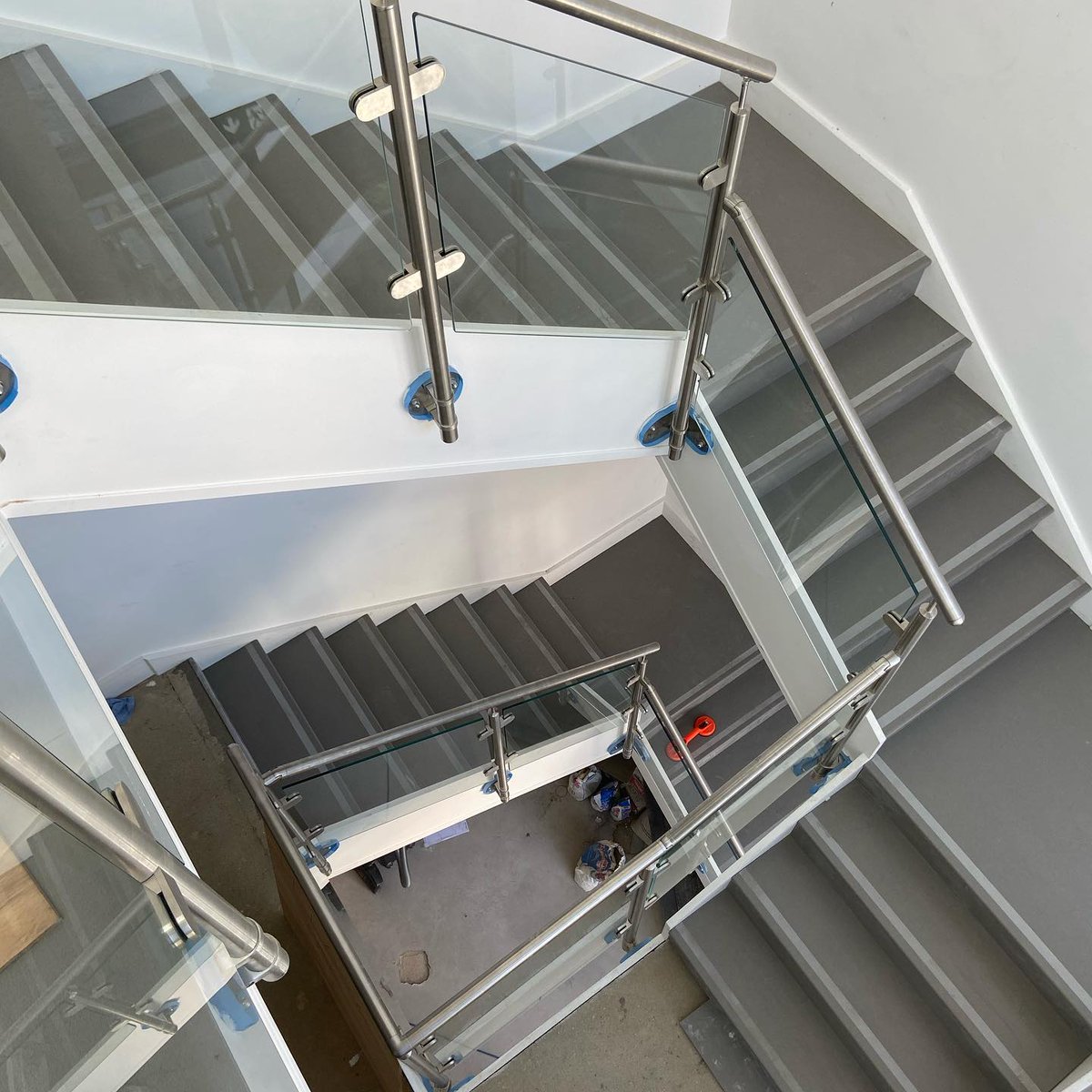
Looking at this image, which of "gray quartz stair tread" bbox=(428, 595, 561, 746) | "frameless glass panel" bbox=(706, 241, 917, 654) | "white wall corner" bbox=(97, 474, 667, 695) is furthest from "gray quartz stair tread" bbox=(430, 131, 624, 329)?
"white wall corner" bbox=(97, 474, 667, 695)

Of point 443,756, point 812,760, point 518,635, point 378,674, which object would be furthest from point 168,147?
point 518,635

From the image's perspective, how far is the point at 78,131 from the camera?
1815mm

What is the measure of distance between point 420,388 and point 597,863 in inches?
126

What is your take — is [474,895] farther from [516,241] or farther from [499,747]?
[516,241]

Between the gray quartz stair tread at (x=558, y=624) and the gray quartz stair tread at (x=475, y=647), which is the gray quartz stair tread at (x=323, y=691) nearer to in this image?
the gray quartz stair tread at (x=475, y=647)

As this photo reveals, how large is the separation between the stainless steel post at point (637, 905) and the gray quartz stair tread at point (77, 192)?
2303 millimetres

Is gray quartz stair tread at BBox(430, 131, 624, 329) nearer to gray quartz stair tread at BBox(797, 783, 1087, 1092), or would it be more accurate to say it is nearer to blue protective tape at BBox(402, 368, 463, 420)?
blue protective tape at BBox(402, 368, 463, 420)

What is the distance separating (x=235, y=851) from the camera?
4.05 meters

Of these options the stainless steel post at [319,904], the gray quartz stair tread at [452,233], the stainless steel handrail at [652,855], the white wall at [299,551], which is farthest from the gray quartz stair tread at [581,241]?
the white wall at [299,551]

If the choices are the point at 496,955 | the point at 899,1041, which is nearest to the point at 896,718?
the point at 899,1041

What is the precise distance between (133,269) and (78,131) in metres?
0.28

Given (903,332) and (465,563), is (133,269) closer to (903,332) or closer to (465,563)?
(903,332)

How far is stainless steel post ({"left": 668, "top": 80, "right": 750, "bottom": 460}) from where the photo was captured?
6.78 ft

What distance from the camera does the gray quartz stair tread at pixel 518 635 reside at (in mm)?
5062
